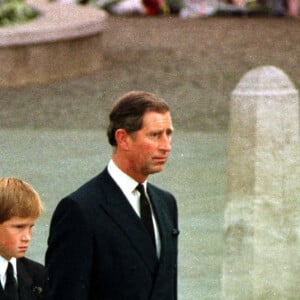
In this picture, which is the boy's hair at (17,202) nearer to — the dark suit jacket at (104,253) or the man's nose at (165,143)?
the dark suit jacket at (104,253)

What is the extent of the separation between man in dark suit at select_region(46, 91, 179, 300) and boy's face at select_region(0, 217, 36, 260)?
0.72 feet

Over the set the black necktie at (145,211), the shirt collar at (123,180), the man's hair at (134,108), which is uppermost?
the man's hair at (134,108)

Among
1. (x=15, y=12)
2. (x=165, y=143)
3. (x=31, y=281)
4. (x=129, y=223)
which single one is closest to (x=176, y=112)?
(x=15, y=12)

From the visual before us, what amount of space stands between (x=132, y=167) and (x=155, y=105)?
0.24 meters

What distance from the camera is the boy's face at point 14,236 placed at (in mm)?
4645

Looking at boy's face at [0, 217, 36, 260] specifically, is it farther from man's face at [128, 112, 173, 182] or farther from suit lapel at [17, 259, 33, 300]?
man's face at [128, 112, 173, 182]

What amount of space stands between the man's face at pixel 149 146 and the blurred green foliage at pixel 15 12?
1300 cm

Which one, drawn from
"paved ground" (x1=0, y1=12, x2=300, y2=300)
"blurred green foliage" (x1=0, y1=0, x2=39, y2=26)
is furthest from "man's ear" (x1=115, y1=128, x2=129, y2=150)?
"blurred green foliage" (x1=0, y1=0, x2=39, y2=26)

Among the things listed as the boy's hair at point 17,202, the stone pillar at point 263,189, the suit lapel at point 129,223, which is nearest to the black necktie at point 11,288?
the boy's hair at point 17,202

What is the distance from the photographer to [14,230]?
4.67 m

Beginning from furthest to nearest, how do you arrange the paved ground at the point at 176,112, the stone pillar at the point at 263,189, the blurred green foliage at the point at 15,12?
the blurred green foliage at the point at 15,12, the paved ground at the point at 176,112, the stone pillar at the point at 263,189

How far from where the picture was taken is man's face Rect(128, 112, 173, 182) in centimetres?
499

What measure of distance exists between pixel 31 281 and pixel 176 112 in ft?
34.1

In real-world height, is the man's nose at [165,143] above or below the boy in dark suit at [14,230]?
above
